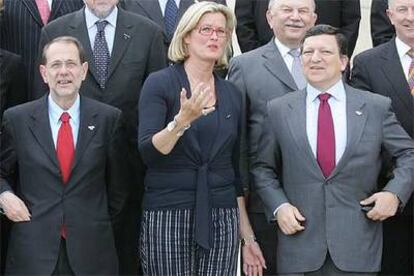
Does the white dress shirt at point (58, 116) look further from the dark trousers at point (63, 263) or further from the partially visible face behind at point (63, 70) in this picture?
the dark trousers at point (63, 263)

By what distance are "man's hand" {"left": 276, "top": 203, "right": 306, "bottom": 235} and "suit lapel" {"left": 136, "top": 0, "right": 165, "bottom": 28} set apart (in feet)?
6.20

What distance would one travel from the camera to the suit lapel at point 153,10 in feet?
20.1

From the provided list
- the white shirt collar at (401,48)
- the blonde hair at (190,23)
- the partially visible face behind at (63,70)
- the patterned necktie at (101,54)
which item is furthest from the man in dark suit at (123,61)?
the white shirt collar at (401,48)

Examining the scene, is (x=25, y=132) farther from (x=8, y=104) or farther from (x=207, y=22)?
(x=207, y=22)

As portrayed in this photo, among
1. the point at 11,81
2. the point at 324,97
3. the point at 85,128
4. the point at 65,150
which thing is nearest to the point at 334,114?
the point at 324,97

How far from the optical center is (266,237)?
5.30 metres

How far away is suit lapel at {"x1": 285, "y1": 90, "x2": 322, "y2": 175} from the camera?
4.73 metres

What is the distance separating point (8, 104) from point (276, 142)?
1692 mm

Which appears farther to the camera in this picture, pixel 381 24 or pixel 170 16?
pixel 381 24

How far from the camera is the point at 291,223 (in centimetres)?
469

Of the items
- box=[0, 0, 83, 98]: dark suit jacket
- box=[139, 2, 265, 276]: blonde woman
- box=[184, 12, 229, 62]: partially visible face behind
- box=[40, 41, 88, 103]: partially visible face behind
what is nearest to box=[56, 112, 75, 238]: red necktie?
box=[40, 41, 88, 103]: partially visible face behind

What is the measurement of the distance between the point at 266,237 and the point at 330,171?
0.75 m

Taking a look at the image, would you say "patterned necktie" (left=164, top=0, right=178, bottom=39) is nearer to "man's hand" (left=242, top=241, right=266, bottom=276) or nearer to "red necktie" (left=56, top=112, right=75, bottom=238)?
"red necktie" (left=56, top=112, right=75, bottom=238)

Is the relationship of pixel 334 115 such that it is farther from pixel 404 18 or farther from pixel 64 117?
pixel 64 117
